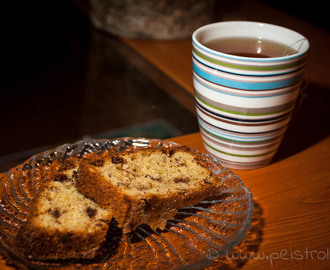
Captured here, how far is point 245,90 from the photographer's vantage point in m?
0.65

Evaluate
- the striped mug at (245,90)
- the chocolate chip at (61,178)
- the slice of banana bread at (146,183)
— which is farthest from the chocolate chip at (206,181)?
the chocolate chip at (61,178)

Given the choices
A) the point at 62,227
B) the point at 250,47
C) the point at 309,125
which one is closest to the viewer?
the point at 62,227

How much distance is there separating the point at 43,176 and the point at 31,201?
7 centimetres

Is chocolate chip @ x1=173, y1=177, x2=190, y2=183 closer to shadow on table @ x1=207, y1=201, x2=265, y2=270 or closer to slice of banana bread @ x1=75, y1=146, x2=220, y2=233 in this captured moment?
slice of banana bread @ x1=75, y1=146, x2=220, y2=233

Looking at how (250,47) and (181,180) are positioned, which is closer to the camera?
(181,180)

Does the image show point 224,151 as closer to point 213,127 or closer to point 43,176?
point 213,127

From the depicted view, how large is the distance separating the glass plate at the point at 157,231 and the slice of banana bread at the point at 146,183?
0.06 feet

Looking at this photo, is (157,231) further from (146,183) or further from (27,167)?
(27,167)

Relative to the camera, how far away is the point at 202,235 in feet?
1.89

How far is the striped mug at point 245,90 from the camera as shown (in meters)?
0.64

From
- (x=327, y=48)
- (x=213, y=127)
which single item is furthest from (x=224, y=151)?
(x=327, y=48)

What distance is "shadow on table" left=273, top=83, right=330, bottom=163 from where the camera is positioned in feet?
2.79

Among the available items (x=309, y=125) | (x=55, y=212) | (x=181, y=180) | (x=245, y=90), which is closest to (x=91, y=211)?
(x=55, y=212)

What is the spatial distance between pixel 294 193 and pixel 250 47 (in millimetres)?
281
